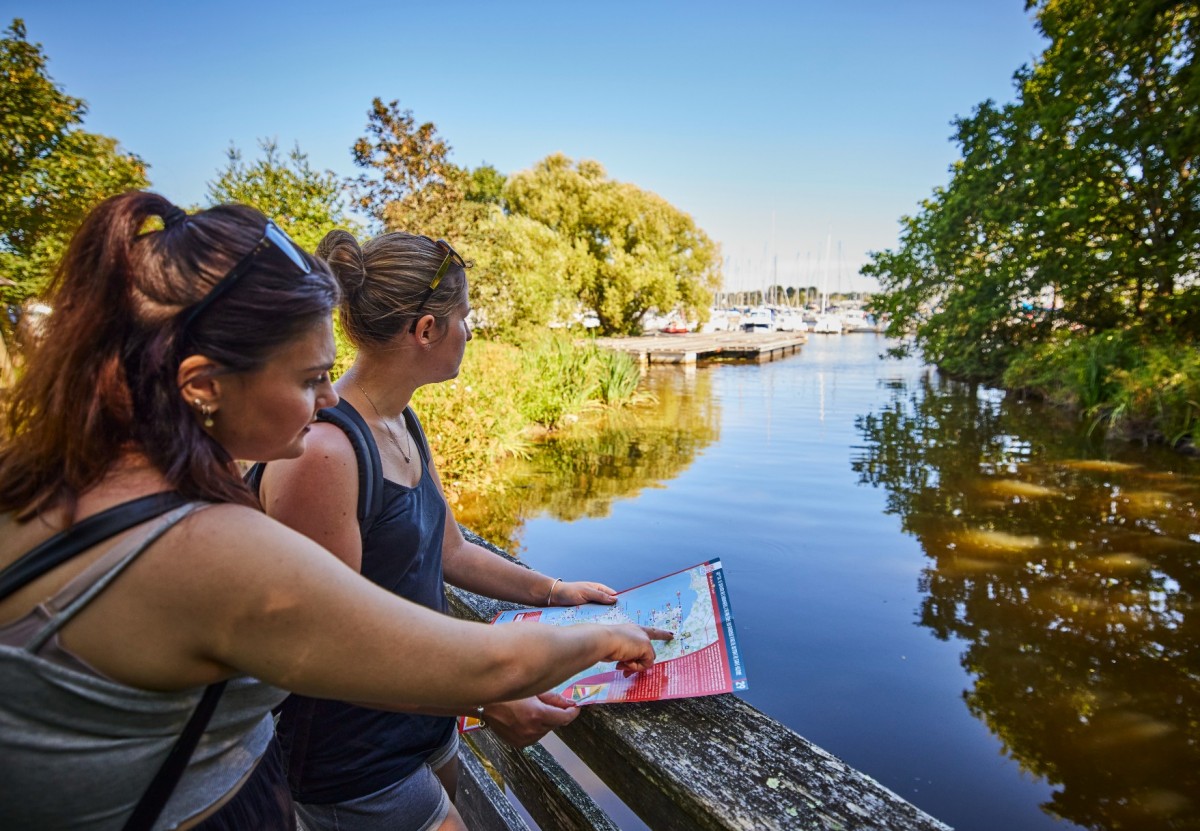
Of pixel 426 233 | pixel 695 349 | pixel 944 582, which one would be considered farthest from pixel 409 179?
pixel 695 349

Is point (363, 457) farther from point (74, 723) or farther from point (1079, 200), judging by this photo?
point (1079, 200)

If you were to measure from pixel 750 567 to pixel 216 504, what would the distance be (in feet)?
19.9

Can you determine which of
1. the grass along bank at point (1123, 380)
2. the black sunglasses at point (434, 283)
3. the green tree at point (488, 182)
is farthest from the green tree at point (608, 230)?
the black sunglasses at point (434, 283)

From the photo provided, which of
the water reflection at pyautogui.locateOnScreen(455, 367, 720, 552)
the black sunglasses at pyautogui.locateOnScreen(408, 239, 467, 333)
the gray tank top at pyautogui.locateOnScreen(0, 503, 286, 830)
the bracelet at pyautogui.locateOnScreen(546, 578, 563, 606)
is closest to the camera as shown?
the gray tank top at pyautogui.locateOnScreen(0, 503, 286, 830)

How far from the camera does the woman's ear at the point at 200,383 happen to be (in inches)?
30.6

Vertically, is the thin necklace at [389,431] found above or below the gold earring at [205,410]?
below

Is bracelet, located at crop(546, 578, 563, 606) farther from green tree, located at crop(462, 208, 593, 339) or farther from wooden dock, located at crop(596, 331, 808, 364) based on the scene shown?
wooden dock, located at crop(596, 331, 808, 364)

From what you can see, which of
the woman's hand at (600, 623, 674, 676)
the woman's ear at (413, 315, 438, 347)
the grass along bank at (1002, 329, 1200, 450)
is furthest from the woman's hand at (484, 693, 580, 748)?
the grass along bank at (1002, 329, 1200, 450)

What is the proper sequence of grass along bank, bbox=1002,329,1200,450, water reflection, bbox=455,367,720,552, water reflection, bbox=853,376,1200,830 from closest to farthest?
water reflection, bbox=853,376,1200,830, water reflection, bbox=455,367,720,552, grass along bank, bbox=1002,329,1200,450

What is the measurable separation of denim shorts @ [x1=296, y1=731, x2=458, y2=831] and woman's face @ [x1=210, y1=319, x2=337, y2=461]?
0.70 meters

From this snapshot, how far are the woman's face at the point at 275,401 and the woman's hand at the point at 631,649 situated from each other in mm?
539

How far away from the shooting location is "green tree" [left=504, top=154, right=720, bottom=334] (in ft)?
101

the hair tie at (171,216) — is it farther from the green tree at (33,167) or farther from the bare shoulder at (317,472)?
the green tree at (33,167)

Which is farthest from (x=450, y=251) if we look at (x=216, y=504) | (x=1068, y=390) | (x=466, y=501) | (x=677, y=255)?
(x=677, y=255)
